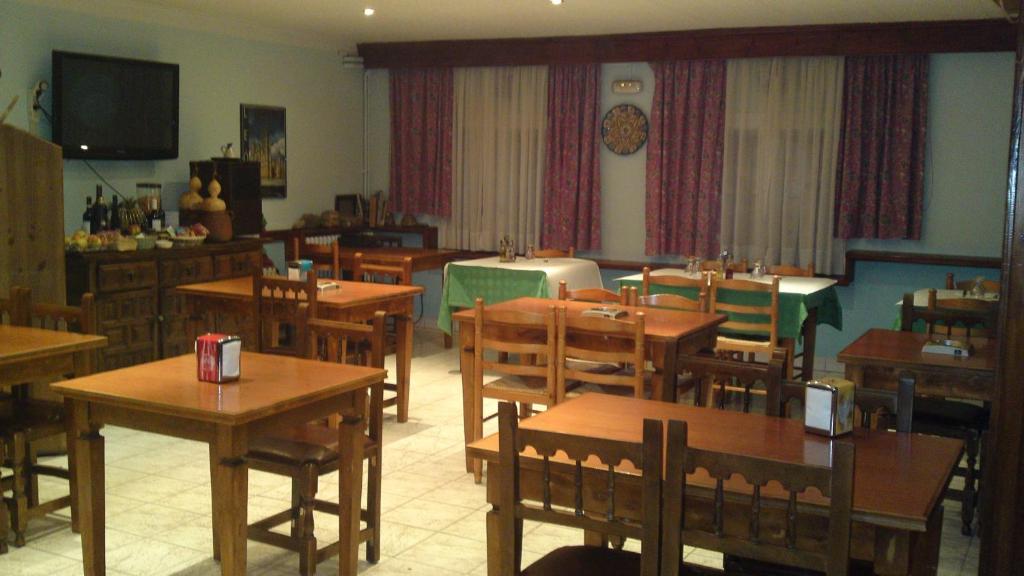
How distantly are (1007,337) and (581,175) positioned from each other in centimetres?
702

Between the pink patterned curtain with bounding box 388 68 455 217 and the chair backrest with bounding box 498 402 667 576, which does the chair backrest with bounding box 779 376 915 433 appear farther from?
the pink patterned curtain with bounding box 388 68 455 217

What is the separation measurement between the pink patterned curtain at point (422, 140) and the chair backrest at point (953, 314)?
5.12 meters

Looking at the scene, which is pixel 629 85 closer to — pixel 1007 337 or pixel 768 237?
pixel 768 237

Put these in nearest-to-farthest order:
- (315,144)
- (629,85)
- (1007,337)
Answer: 1. (1007,337)
2. (629,85)
3. (315,144)

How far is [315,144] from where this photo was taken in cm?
909

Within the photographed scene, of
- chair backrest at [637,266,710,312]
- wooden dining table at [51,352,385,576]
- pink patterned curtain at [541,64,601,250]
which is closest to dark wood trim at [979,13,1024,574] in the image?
wooden dining table at [51,352,385,576]

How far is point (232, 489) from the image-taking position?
3.05 meters

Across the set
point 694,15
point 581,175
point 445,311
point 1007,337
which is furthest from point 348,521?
point 581,175

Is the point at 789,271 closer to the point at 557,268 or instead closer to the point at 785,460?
the point at 557,268

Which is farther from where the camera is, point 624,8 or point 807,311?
point 624,8

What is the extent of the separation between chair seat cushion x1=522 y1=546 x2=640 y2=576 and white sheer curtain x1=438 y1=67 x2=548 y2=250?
20.5 feet

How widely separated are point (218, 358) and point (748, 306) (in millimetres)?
3685

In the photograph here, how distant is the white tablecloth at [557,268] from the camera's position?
7.16 meters

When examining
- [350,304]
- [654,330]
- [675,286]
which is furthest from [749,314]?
[350,304]
